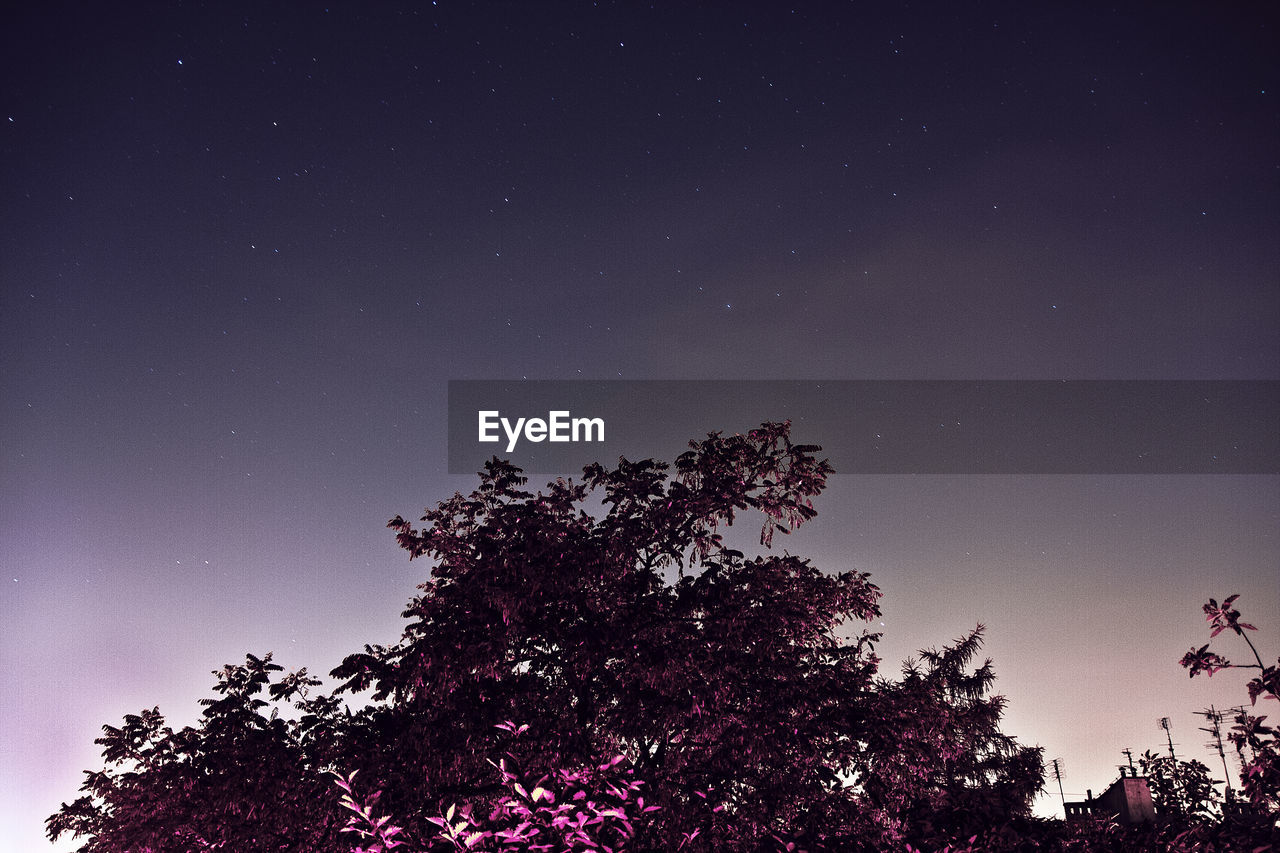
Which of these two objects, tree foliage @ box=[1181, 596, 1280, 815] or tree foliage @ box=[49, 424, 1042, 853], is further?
tree foliage @ box=[49, 424, 1042, 853]

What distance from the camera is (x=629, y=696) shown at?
470 inches

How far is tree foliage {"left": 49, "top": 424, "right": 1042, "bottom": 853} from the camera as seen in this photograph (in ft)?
37.6

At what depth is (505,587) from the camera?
40.0ft

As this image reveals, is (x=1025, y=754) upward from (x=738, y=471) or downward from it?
downward

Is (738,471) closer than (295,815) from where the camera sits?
No

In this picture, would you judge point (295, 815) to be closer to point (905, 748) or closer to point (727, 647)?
point (727, 647)

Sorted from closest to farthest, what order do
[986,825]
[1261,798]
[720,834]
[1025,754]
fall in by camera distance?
[1261,798], [986,825], [720,834], [1025,754]

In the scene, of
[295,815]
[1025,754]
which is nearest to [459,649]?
[295,815]

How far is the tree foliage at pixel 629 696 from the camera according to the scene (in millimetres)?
11453

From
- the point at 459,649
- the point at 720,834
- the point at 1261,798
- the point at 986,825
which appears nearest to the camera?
the point at 1261,798

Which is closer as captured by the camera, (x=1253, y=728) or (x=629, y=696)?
(x=1253, y=728)

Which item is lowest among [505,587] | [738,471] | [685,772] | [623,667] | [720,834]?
[720,834]

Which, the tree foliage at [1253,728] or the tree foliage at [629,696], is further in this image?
the tree foliage at [629,696]

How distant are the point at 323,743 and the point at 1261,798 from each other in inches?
443
